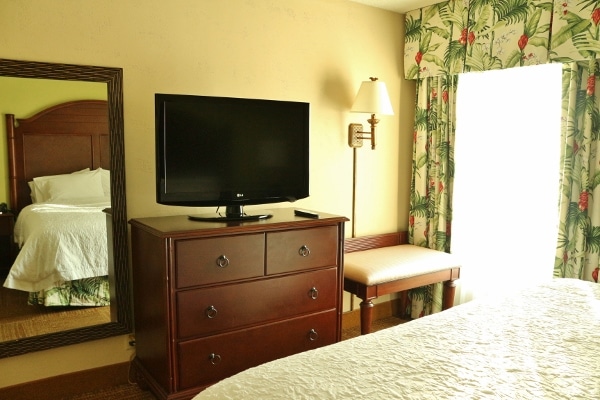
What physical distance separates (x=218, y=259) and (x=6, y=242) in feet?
3.32

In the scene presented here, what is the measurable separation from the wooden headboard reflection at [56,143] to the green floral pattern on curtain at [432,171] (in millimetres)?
2244

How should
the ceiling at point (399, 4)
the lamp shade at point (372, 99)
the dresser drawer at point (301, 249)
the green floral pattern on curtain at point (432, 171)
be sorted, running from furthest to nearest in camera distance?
the green floral pattern on curtain at point (432, 171) < the ceiling at point (399, 4) < the lamp shade at point (372, 99) < the dresser drawer at point (301, 249)

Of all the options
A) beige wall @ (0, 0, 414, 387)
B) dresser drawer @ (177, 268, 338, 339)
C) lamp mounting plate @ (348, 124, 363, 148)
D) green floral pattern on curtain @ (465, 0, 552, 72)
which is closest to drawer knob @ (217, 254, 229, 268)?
dresser drawer @ (177, 268, 338, 339)

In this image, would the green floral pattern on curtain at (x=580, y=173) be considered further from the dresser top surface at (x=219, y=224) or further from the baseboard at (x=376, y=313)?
the baseboard at (x=376, y=313)

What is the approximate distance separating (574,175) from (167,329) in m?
2.32

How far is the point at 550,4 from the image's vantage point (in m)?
2.69

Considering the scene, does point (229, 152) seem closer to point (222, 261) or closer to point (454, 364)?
point (222, 261)

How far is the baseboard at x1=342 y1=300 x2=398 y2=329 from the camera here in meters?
3.52

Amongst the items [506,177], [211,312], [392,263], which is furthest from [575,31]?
[211,312]

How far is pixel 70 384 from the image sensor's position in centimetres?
251

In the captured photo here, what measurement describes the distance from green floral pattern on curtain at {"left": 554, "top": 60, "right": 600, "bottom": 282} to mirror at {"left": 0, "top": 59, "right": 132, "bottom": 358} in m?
2.42

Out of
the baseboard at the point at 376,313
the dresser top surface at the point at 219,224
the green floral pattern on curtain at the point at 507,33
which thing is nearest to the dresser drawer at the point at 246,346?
the dresser top surface at the point at 219,224

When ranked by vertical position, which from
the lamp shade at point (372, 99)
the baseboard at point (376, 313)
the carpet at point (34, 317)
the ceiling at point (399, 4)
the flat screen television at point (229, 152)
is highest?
the ceiling at point (399, 4)

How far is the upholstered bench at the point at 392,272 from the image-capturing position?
116 inches
